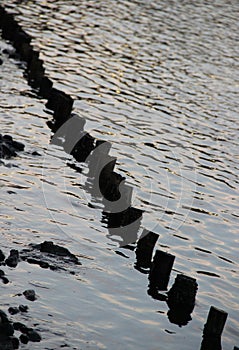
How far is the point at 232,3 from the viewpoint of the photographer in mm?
69312

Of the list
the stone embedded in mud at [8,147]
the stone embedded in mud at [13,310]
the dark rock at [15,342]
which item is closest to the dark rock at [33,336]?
the dark rock at [15,342]

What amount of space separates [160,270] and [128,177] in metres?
7.53

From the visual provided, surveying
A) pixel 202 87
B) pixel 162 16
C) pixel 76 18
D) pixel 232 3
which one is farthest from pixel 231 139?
pixel 232 3

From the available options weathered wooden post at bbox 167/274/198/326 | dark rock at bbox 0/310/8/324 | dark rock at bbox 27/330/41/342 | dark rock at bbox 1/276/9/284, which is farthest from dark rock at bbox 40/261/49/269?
dark rock at bbox 0/310/8/324

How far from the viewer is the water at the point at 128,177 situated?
15.9 metres

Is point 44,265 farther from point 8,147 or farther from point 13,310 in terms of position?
point 8,147

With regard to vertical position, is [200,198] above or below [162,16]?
below

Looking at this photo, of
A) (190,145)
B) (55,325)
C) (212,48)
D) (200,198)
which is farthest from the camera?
(212,48)

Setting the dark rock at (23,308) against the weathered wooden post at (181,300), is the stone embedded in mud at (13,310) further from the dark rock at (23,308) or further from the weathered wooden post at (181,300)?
the weathered wooden post at (181,300)

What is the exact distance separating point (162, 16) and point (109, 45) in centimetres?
1331

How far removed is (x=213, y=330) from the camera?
15266mm

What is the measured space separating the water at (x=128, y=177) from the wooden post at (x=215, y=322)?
384mm

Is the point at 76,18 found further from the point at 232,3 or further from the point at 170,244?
the point at 170,244

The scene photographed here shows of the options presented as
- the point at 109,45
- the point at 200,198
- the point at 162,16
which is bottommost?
the point at 200,198
